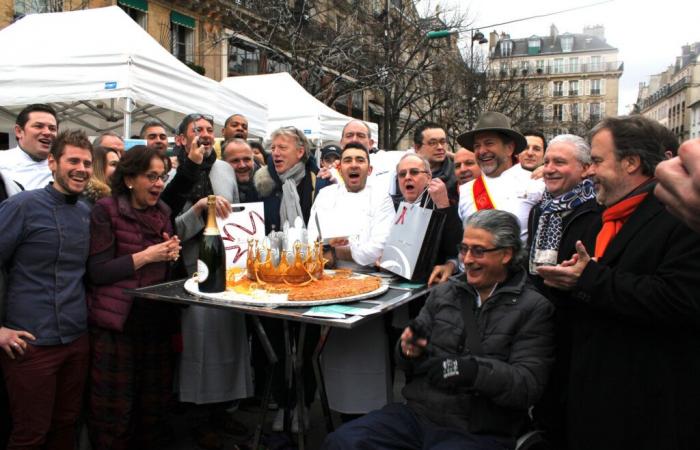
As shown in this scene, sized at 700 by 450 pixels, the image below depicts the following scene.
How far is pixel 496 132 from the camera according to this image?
3543 millimetres

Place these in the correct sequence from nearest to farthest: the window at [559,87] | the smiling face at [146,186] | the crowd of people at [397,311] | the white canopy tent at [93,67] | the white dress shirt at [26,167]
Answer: the crowd of people at [397,311]
the smiling face at [146,186]
the white dress shirt at [26,167]
the white canopy tent at [93,67]
the window at [559,87]

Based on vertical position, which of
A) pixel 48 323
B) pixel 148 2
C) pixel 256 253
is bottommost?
pixel 48 323

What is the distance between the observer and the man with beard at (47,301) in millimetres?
2703

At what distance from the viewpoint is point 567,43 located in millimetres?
84938

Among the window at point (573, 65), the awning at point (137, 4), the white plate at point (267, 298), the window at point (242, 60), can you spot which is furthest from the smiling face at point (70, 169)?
the window at point (573, 65)

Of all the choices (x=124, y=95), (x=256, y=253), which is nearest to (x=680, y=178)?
(x=256, y=253)

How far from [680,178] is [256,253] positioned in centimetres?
Answer: 234

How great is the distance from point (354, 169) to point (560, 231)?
1348 millimetres

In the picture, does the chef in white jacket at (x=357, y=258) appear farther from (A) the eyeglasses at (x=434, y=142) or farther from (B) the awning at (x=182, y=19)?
(B) the awning at (x=182, y=19)

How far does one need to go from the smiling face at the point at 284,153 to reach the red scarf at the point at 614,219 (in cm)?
231

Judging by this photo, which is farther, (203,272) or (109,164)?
(109,164)

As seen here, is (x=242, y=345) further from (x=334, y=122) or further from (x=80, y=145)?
(x=334, y=122)

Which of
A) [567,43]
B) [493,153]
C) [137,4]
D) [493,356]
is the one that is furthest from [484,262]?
[567,43]

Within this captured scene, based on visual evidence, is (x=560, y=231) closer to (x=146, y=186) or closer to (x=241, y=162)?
(x=146, y=186)
